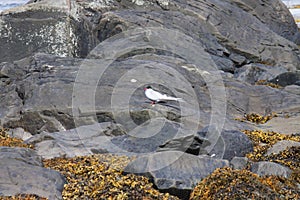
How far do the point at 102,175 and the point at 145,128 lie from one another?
9.25 ft

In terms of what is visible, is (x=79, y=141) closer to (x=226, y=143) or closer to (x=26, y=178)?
(x=26, y=178)

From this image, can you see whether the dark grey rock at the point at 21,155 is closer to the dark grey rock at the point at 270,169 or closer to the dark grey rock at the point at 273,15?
the dark grey rock at the point at 270,169

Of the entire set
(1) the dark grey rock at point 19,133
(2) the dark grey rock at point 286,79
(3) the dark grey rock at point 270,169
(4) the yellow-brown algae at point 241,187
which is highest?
(4) the yellow-brown algae at point 241,187

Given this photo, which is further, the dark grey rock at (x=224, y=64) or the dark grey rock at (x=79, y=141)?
the dark grey rock at (x=224, y=64)

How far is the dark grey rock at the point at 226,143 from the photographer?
37.0 ft

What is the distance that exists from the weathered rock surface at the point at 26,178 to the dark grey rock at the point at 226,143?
391 centimetres

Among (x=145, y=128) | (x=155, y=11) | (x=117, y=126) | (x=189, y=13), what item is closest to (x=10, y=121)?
(x=117, y=126)

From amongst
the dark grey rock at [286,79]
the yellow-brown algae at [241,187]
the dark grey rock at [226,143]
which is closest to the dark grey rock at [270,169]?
the yellow-brown algae at [241,187]

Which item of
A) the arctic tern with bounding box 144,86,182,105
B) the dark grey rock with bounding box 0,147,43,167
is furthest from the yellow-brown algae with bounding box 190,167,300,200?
the arctic tern with bounding box 144,86,182,105

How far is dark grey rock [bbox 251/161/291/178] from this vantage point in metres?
9.79

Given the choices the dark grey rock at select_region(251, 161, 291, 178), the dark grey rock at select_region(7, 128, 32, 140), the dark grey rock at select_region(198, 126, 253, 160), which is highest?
the dark grey rock at select_region(251, 161, 291, 178)

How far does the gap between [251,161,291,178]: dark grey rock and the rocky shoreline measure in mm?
30

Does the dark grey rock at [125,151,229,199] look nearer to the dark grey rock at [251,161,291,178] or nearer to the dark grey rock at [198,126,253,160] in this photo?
the dark grey rock at [251,161,291,178]

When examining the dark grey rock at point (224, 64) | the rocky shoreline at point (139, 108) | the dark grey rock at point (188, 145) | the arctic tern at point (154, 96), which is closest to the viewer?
the rocky shoreline at point (139, 108)
